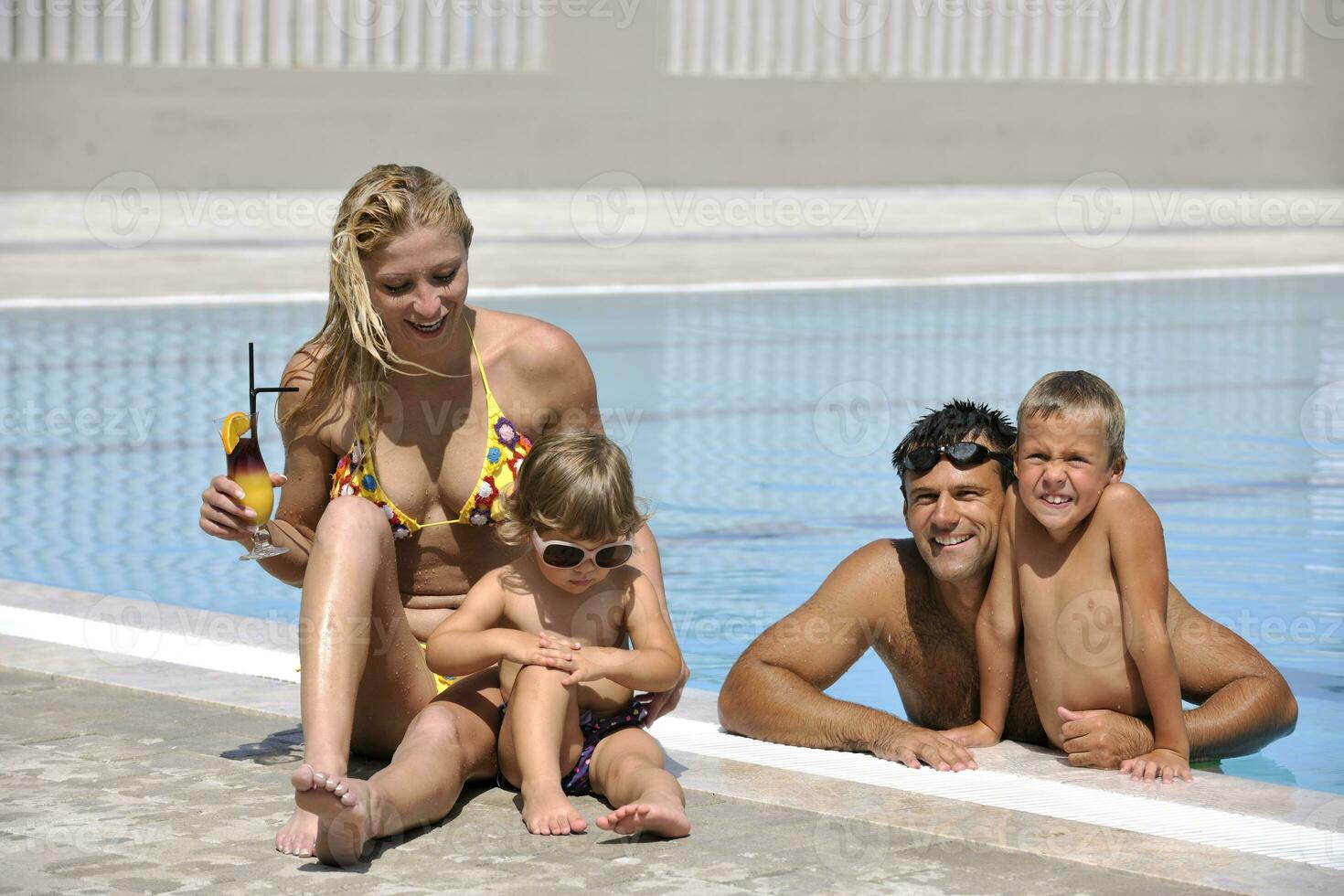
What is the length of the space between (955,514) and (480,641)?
107 cm

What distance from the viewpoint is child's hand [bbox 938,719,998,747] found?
3.92 m

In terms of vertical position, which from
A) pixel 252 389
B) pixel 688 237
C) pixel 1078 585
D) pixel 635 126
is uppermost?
pixel 635 126

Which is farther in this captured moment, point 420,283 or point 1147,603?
point 1147,603

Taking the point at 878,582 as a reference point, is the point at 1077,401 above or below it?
above

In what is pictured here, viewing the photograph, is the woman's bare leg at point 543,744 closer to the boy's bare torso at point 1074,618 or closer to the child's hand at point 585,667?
the child's hand at point 585,667

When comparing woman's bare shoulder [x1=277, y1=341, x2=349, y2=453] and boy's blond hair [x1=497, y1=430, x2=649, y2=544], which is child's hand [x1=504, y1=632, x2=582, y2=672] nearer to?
boy's blond hair [x1=497, y1=430, x2=649, y2=544]

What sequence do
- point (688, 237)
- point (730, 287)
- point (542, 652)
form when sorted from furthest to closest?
1. point (688, 237)
2. point (730, 287)
3. point (542, 652)

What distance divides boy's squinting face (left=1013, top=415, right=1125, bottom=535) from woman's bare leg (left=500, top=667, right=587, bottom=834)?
1014 mm

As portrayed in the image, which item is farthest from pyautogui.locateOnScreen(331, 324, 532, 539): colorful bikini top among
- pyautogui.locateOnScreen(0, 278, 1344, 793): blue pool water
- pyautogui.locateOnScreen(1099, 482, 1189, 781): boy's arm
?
pyautogui.locateOnScreen(0, 278, 1344, 793): blue pool water

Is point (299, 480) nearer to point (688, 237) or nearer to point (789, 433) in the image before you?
point (789, 433)

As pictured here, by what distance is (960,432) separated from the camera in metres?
4.00

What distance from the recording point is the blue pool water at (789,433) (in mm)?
6793

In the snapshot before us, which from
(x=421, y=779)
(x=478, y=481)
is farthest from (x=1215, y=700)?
(x=421, y=779)

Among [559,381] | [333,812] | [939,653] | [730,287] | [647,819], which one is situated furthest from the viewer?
[730,287]
